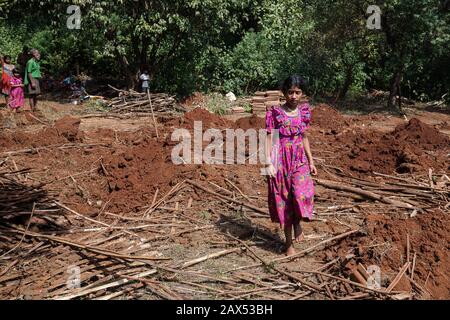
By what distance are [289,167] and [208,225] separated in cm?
136

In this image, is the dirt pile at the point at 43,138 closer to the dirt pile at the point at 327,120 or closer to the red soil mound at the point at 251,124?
the red soil mound at the point at 251,124

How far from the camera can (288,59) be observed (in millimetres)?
15883

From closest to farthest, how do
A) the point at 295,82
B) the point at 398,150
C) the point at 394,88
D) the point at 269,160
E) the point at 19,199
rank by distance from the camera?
1. the point at 295,82
2. the point at 269,160
3. the point at 19,199
4. the point at 398,150
5. the point at 394,88

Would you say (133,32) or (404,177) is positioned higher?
(133,32)

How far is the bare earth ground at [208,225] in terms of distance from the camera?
4.12m

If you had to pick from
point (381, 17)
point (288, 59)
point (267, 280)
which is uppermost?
point (381, 17)

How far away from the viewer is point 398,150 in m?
7.76

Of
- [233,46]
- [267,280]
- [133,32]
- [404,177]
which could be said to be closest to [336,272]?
[267,280]

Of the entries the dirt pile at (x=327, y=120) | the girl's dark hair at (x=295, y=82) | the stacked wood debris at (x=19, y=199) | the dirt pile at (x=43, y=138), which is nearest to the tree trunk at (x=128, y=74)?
the dirt pile at (x=43, y=138)

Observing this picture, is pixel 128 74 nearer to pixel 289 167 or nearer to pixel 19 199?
pixel 19 199

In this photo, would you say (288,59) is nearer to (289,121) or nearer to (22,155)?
(22,155)

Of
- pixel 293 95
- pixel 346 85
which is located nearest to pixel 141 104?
pixel 346 85

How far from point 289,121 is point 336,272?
141 centimetres

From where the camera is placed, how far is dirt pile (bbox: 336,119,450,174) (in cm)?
733
